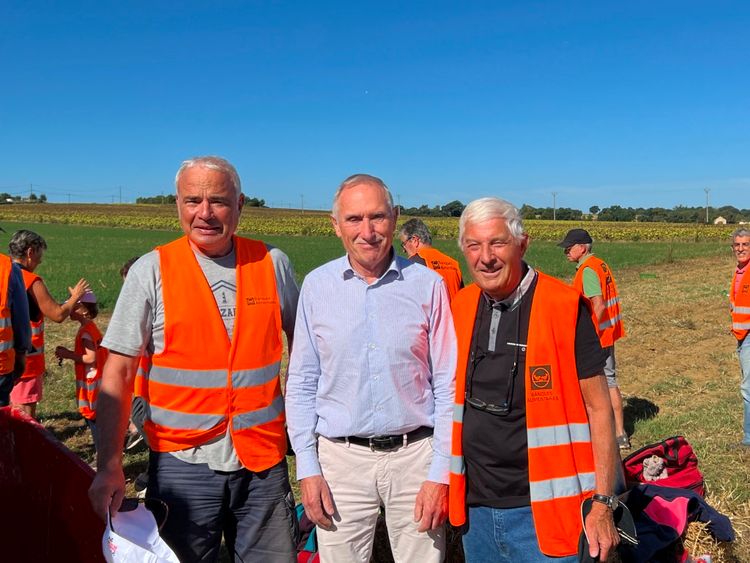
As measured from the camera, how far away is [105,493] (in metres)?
2.48

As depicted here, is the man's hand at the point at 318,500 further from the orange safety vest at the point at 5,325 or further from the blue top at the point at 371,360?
the orange safety vest at the point at 5,325

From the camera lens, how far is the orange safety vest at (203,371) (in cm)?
263

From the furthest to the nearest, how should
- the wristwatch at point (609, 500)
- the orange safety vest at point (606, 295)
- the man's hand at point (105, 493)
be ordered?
the orange safety vest at point (606, 295) < the man's hand at point (105, 493) < the wristwatch at point (609, 500)

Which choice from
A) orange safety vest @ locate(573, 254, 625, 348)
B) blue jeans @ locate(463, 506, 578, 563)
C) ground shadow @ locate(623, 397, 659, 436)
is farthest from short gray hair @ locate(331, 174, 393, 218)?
ground shadow @ locate(623, 397, 659, 436)

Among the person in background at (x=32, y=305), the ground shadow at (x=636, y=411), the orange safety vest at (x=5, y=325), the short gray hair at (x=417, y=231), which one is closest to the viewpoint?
the orange safety vest at (x=5, y=325)

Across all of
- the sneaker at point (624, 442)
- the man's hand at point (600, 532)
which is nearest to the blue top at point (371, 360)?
the man's hand at point (600, 532)

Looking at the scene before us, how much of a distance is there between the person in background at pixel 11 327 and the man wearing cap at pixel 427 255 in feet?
11.5

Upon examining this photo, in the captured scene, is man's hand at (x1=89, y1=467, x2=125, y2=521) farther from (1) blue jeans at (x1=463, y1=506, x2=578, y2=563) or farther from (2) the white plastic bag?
(1) blue jeans at (x1=463, y1=506, x2=578, y2=563)

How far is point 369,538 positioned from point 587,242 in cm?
561

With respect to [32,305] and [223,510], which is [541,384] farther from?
[32,305]

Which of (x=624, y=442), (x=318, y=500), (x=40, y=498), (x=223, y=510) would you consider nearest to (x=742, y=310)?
(x=624, y=442)

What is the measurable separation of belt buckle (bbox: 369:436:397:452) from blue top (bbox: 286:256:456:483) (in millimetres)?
29

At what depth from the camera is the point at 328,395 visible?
271 centimetres

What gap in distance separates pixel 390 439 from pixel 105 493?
116 cm
